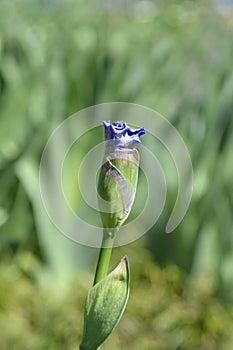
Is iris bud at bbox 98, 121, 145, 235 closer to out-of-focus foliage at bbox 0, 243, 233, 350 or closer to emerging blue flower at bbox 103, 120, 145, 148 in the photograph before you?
emerging blue flower at bbox 103, 120, 145, 148

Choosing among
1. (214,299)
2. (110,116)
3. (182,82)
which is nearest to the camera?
(214,299)

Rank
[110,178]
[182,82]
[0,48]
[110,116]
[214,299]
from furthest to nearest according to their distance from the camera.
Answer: [182,82]
[0,48]
[110,116]
[214,299]
[110,178]

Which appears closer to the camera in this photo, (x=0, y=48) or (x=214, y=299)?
(x=214, y=299)

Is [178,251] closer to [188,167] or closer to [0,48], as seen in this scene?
[188,167]

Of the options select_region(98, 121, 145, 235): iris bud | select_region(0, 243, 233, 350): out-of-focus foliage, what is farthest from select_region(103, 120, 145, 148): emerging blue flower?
select_region(0, 243, 233, 350): out-of-focus foliage

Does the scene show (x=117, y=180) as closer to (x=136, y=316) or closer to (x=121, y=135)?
(x=121, y=135)

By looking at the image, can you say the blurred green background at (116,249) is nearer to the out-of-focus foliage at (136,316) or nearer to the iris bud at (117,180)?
the out-of-focus foliage at (136,316)

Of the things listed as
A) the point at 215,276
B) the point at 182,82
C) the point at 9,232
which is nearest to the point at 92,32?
the point at 182,82
